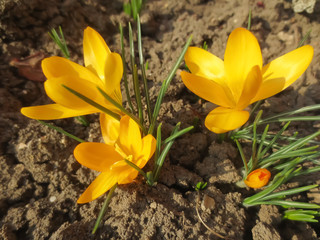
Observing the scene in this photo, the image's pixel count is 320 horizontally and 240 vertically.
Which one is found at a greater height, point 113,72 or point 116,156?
point 113,72

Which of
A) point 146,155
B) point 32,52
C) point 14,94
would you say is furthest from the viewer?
point 32,52

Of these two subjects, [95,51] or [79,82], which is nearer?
[79,82]

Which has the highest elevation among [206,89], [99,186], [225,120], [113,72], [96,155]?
[113,72]

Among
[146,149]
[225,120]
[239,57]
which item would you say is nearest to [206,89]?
[225,120]

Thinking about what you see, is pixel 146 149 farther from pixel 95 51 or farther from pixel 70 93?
pixel 95 51

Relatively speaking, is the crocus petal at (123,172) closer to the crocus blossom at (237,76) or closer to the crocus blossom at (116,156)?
the crocus blossom at (116,156)

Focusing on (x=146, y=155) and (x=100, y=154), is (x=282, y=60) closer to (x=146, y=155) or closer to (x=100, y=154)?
(x=146, y=155)

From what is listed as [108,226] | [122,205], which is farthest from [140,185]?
[108,226]

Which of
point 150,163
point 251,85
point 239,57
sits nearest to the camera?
point 251,85
